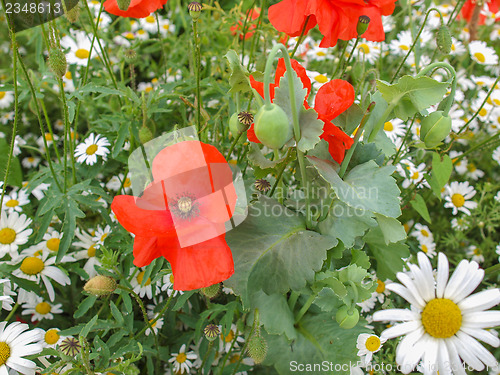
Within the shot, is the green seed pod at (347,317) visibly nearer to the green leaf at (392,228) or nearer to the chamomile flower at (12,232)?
the green leaf at (392,228)

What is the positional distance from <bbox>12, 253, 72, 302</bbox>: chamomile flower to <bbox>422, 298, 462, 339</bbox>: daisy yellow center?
84 centimetres

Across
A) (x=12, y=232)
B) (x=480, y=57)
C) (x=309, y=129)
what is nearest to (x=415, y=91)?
(x=309, y=129)

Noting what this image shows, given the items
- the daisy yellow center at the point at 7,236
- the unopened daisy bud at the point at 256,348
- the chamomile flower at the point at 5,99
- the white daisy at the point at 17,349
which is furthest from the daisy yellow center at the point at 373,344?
the chamomile flower at the point at 5,99

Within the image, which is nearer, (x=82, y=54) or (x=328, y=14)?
(x=328, y=14)

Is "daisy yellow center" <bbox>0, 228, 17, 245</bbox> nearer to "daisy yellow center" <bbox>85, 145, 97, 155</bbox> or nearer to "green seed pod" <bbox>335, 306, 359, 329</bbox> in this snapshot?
"daisy yellow center" <bbox>85, 145, 97, 155</bbox>

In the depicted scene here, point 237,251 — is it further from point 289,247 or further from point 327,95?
point 327,95

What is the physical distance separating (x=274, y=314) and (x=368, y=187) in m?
0.37

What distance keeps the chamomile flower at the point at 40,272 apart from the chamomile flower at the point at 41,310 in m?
0.05

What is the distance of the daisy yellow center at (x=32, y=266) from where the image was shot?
1092 mm

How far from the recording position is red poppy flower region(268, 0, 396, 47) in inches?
30.9

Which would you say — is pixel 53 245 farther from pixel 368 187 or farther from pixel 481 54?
pixel 481 54

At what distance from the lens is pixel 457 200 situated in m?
1.46

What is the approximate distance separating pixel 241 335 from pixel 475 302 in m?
0.58

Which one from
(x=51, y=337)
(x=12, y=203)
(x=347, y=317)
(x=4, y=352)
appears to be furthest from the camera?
(x=12, y=203)
